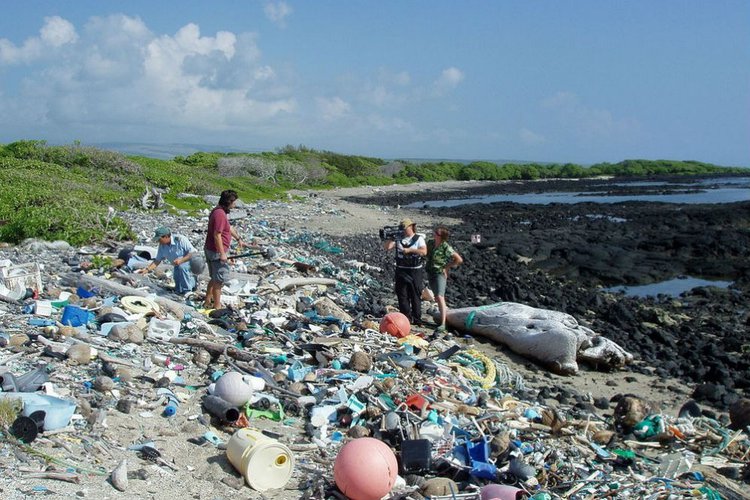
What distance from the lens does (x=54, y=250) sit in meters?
13.5

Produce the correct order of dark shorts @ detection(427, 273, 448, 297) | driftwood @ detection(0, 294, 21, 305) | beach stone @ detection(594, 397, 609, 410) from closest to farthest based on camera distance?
1. beach stone @ detection(594, 397, 609, 410)
2. driftwood @ detection(0, 294, 21, 305)
3. dark shorts @ detection(427, 273, 448, 297)

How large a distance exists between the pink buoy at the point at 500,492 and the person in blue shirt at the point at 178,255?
6.54 m

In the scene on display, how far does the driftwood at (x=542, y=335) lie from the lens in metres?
9.59

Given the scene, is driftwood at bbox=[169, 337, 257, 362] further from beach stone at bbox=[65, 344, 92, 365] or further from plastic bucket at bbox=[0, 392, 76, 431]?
plastic bucket at bbox=[0, 392, 76, 431]

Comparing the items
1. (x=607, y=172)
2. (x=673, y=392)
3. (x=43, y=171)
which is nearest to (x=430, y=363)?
(x=673, y=392)

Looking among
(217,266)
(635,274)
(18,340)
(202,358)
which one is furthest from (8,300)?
(635,274)

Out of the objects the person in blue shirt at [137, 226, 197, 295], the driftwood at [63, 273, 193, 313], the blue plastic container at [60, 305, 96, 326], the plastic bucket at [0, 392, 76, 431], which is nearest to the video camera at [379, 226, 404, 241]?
the person in blue shirt at [137, 226, 197, 295]

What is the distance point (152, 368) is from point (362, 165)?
2436 inches

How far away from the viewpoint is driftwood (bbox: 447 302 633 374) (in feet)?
31.5

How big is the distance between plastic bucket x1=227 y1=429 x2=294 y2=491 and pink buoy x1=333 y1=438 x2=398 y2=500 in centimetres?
46

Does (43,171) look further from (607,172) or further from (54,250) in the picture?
(607,172)

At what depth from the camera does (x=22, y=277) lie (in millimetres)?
9102

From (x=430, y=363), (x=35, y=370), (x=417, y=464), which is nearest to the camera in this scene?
(x=417, y=464)

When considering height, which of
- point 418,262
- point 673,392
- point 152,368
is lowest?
point 673,392
